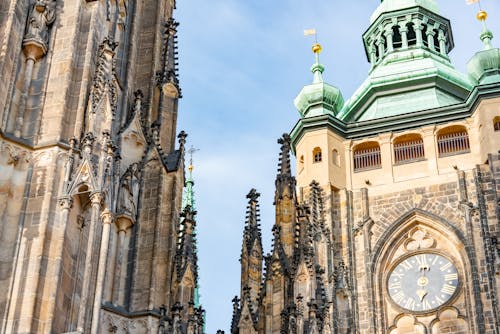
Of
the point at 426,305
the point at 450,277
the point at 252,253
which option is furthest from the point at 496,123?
the point at 252,253

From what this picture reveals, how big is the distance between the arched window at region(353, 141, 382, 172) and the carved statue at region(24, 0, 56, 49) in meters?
23.7

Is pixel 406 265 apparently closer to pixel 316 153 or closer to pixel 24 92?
pixel 316 153

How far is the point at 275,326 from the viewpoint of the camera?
27484mm

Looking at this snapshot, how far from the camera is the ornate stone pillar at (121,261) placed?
53.9ft

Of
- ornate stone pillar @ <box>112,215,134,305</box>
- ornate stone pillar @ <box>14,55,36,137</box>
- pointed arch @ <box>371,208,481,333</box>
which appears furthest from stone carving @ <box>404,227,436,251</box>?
ornate stone pillar @ <box>14,55,36,137</box>

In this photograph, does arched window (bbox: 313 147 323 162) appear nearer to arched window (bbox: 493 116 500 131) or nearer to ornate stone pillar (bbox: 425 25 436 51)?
arched window (bbox: 493 116 500 131)

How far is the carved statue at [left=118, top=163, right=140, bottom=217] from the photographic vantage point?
16641mm

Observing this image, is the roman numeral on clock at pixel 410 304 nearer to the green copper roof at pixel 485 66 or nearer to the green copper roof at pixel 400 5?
the green copper roof at pixel 485 66

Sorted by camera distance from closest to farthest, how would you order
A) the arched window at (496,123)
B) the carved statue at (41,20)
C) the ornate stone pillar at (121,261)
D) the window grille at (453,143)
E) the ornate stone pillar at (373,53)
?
the carved statue at (41,20) < the ornate stone pillar at (121,261) < the arched window at (496,123) < the window grille at (453,143) < the ornate stone pillar at (373,53)

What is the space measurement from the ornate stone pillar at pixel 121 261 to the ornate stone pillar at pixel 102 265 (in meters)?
1.79

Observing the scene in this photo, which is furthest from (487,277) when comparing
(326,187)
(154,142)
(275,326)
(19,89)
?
(19,89)

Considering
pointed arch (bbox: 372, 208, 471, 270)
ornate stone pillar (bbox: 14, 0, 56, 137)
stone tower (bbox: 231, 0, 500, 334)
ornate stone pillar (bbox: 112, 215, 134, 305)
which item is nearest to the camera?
ornate stone pillar (bbox: 14, 0, 56, 137)

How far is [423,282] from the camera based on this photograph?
1422 inches

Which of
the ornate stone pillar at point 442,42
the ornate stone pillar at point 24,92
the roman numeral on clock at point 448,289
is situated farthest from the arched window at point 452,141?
the ornate stone pillar at point 24,92
